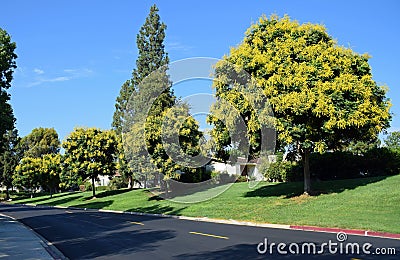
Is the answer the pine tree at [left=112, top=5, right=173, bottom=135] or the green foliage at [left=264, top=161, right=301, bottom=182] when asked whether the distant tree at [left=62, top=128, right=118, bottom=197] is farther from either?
the green foliage at [left=264, top=161, right=301, bottom=182]

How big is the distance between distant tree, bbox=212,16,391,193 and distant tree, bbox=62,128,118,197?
1110 inches

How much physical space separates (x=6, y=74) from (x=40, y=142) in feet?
264

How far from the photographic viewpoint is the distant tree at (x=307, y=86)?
23344 millimetres

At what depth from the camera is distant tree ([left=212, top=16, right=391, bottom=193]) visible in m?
23.3

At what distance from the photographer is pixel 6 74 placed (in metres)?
25.3

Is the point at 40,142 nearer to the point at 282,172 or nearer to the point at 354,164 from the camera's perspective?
the point at 282,172

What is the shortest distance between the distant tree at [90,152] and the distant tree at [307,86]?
92.5 feet

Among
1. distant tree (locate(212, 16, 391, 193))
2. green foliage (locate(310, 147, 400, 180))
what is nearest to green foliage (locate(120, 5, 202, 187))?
green foliage (locate(310, 147, 400, 180))

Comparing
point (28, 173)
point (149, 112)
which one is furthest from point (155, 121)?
point (28, 173)

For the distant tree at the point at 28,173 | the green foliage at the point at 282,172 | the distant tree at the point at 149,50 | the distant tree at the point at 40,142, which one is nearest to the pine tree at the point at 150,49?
the distant tree at the point at 149,50

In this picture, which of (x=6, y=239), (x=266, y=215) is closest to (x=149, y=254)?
(x=6, y=239)

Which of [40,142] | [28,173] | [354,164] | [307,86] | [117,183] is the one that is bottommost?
[117,183]

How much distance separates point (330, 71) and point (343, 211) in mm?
7422

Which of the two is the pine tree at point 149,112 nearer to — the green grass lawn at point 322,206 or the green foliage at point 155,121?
the green foliage at point 155,121
